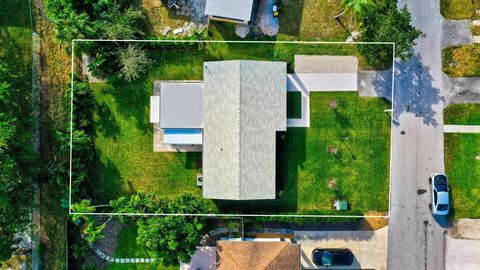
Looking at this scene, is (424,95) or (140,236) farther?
(424,95)

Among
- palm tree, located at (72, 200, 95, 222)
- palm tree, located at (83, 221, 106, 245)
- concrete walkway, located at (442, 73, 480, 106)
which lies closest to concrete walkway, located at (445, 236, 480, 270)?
concrete walkway, located at (442, 73, 480, 106)

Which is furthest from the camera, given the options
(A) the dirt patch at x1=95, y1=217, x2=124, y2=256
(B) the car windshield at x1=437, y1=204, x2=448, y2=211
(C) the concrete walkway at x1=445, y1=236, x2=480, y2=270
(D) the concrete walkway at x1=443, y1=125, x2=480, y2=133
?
(A) the dirt patch at x1=95, y1=217, x2=124, y2=256

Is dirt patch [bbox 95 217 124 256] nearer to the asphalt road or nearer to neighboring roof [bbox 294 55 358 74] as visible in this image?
neighboring roof [bbox 294 55 358 74]

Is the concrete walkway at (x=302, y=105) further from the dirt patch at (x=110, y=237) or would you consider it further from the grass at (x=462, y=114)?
the dirt patch at (x=110, y=237)

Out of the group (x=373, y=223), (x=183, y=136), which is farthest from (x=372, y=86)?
(x=183, y=136)

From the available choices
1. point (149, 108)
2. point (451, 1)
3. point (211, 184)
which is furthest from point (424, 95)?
point (149, 108)

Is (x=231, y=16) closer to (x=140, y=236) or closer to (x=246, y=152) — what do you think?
(x=246, y=152)
